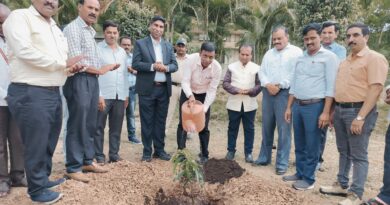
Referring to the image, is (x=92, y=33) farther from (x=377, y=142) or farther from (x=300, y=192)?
(x=377, y=142)

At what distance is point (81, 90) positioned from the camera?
3.68 m

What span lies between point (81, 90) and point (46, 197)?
1.11 meters

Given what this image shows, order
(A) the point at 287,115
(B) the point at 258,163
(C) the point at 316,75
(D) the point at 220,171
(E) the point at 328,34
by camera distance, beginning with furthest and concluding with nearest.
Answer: (B) the point at 258,163 → (E) the point at 328,34 → (A) the point at 287,115 → (D) the point at 220,171 → (C) the point at 316,75

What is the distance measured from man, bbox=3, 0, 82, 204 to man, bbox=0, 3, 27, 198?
52cm

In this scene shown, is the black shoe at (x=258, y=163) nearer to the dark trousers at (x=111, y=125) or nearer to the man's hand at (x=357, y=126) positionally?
the man's hand at (x=357, y=126)

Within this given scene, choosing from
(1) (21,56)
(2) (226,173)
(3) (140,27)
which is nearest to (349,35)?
(2) (226,173)

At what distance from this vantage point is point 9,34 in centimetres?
301

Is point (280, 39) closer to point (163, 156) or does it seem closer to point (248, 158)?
point (248, 158)

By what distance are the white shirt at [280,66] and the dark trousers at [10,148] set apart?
10.4ft

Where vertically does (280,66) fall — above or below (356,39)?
below

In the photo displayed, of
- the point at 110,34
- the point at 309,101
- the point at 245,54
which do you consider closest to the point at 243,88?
the point at 245,54

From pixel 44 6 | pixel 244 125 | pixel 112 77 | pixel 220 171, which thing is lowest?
pixel 220 171

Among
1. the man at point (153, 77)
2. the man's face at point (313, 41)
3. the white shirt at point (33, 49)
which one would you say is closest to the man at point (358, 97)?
the man's face at point (313, 41)

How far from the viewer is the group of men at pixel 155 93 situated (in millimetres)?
3141
